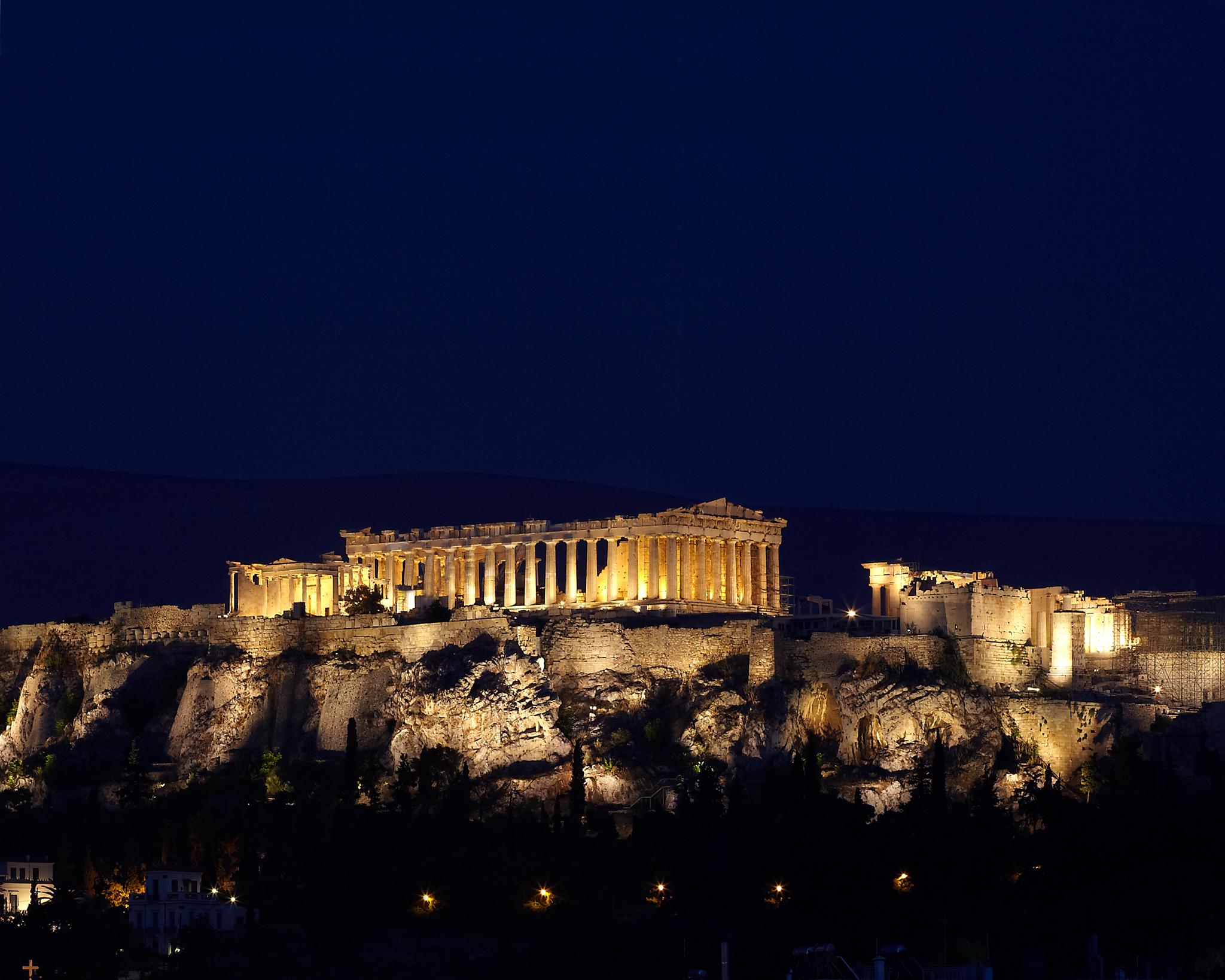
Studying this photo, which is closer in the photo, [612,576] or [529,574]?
[612,576]

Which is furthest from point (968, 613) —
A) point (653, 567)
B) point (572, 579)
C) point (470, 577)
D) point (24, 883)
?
point (24, 883)

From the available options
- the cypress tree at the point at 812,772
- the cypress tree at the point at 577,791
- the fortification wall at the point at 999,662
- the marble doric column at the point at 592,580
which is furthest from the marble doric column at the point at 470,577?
the fortification wall at the point at 999,662

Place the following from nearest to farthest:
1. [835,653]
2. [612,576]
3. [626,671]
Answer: [835,653] < [626,671] < [612,576]

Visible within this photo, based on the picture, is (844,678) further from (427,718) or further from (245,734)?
(245,734)

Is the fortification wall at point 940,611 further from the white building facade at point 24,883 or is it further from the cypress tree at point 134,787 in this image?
the white building facade at point 24,883

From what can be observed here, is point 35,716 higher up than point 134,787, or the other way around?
point 35,716

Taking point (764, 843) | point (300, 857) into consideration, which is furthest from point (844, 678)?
point (300, 857)

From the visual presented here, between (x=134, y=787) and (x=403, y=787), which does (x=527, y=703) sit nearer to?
(x=403, y=787)
